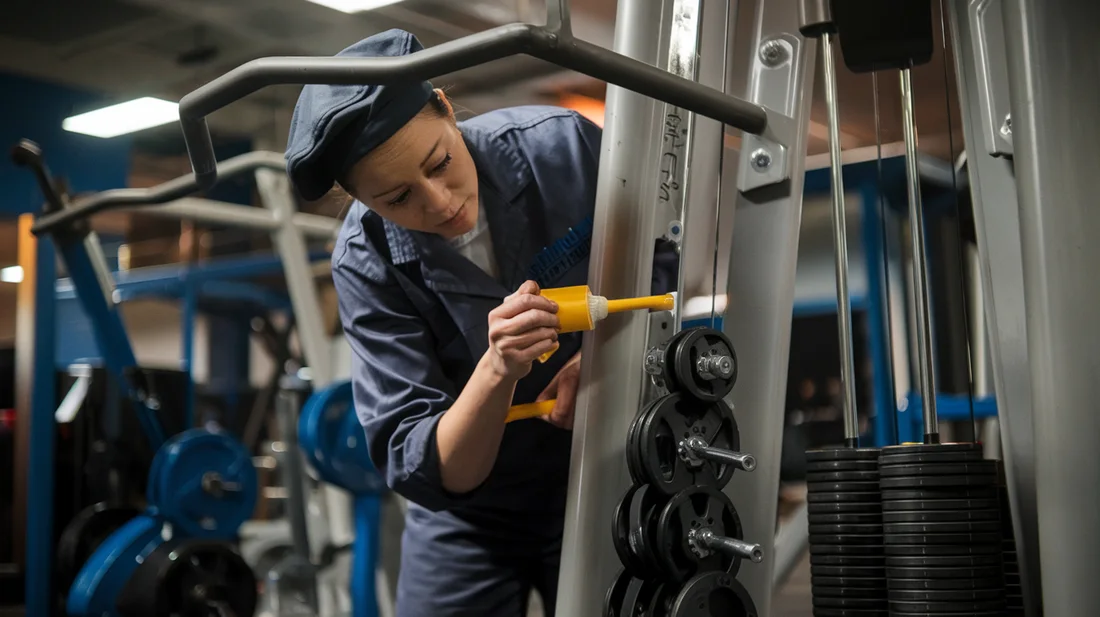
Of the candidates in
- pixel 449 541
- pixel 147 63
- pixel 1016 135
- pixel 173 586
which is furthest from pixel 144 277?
pixel 1016 135

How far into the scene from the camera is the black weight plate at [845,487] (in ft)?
2.95

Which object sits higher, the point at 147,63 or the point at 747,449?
the point at 147,63

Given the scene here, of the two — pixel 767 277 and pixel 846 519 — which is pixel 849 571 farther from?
pixel 767 277

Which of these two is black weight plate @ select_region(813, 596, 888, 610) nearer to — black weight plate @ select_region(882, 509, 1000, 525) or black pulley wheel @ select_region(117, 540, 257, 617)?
black weight plate @ select_region(882, 509, 1000, 525)

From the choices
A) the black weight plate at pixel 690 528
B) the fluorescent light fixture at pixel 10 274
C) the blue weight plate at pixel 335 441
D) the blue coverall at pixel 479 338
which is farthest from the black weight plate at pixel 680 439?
the fluorescent light fixture at pixel 10 274

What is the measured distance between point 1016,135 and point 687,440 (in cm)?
38

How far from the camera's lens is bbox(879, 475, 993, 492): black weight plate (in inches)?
32.9

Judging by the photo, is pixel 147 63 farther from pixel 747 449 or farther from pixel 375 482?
pixel 747 449

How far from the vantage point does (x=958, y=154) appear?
3.44 ft

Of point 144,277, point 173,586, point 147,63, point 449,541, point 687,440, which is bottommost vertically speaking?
point 173,586

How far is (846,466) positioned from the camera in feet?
2.99

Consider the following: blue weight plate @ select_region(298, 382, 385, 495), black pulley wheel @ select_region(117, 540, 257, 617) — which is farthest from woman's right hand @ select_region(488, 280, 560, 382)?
black pulley wheel @ select_region(117, 540, 257, 617)

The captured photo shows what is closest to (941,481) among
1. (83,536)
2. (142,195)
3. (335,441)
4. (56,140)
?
(142,195)

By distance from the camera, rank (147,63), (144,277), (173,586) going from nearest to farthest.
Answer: (173,586) → (147,63) → (144,277)
